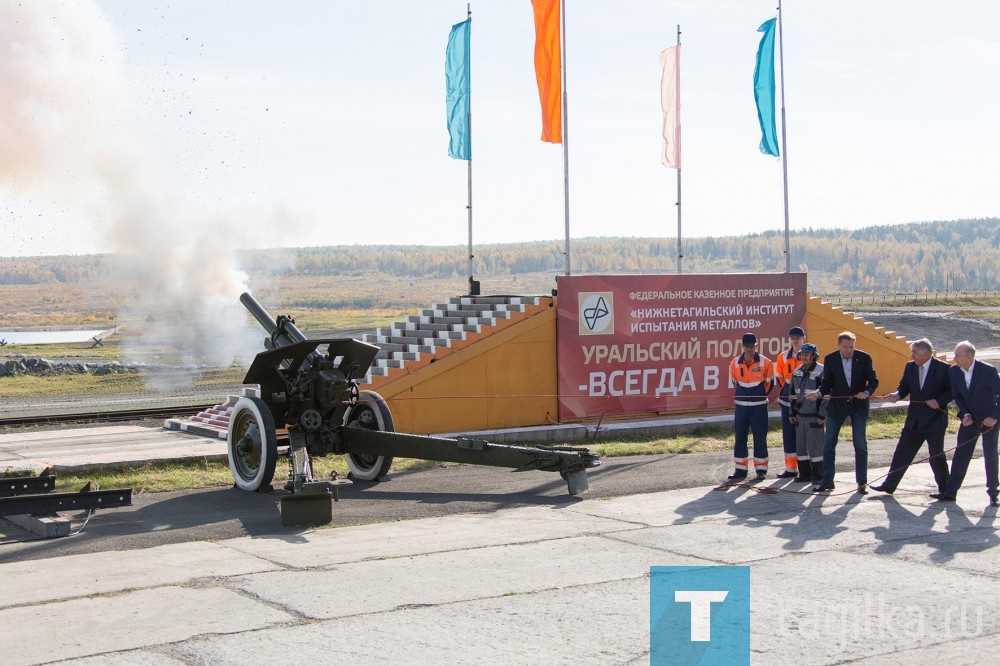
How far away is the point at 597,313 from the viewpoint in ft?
66.4

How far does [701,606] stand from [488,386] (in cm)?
1139

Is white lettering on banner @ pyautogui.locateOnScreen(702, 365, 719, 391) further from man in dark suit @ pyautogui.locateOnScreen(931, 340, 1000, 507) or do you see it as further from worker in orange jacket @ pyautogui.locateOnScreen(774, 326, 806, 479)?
man in dark suit @ pyautogui.locateOnScreen(931, 340, 1000, 507)

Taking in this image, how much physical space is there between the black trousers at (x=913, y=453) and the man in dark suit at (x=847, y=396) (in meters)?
0.35

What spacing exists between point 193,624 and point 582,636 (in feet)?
8.41

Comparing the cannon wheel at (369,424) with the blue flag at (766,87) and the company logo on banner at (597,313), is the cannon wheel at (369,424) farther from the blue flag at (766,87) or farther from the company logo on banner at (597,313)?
the blue flag at (766,87)

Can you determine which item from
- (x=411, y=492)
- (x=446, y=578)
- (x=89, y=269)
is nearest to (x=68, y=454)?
(x=411, y=492)

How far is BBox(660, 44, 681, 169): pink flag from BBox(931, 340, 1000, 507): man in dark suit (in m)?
13.9

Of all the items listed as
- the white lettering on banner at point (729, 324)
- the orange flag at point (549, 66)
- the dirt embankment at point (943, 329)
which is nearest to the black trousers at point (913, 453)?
the white lettering on banner at point (729, 324)

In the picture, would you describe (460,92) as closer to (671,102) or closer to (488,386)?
(671,102)

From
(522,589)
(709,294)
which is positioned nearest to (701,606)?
(522,589)

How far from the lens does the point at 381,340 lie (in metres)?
22.0

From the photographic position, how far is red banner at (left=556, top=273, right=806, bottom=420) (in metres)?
20.0

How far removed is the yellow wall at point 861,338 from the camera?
76.3 feet

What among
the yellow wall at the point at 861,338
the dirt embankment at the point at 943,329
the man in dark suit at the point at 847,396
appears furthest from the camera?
the dirt embankment at the point at 943,329
